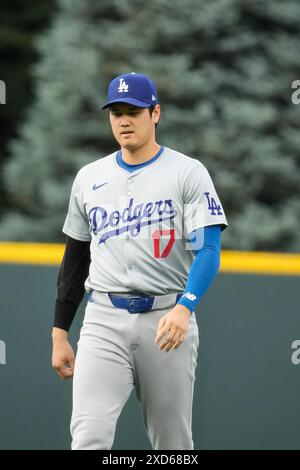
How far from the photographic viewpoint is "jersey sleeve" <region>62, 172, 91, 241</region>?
4652mm

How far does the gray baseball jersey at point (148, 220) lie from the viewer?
4.43 metres

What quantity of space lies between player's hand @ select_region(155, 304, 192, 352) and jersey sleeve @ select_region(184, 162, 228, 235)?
1.23 feet

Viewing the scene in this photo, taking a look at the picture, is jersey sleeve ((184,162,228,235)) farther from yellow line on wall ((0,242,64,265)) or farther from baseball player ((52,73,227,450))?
yellow line on wall ((0,242,64,265))

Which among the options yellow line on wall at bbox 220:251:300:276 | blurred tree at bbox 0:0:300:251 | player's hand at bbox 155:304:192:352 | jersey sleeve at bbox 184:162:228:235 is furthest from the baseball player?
blurred tree at bbox 0:0:300:251

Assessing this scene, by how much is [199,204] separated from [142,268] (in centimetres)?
36

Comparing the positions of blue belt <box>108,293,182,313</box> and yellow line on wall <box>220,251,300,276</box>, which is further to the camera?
yellow line on wall <box>220,251,300,276</box>

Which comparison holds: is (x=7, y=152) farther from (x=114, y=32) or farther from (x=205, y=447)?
(x=205, y=447)

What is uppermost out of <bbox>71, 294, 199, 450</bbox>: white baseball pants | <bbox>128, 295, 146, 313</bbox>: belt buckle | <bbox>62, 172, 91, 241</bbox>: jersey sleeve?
<bbox>62, 172, 91, 241</bbox>: jersey sleeve

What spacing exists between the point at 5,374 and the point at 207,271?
198 cm

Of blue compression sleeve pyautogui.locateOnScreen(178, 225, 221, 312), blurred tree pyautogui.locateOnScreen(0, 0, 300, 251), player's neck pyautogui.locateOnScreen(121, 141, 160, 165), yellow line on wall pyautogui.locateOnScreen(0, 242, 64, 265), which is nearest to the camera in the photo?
blue compression sleeve pyautogui.locateOnScreen(178, 225, 221, 312)

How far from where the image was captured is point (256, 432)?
5.80 metres

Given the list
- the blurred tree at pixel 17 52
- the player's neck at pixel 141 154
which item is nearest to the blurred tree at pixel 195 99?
the blurred tree at pixel 17 52

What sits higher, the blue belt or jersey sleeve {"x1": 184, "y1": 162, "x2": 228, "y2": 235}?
jersey sleeve {"x1": 184, "y1": 162, "x2": 228, "y2": 235}

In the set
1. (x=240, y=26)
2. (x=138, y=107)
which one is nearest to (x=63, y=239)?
(x=240, y=26)
